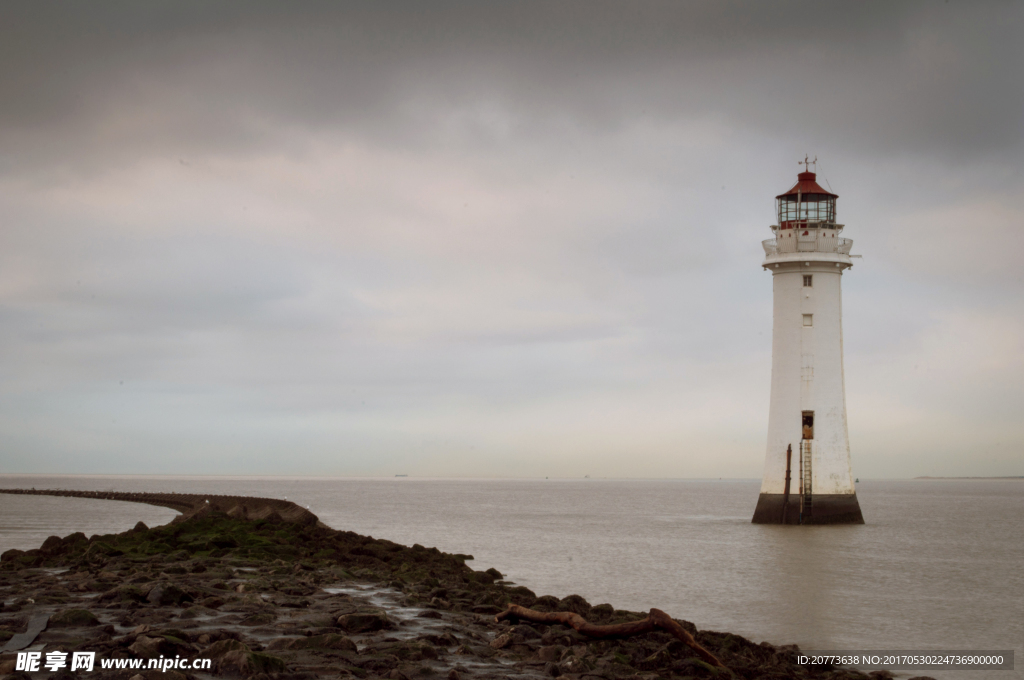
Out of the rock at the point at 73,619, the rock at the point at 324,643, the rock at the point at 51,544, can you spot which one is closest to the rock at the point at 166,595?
the rock at the point at 73,619

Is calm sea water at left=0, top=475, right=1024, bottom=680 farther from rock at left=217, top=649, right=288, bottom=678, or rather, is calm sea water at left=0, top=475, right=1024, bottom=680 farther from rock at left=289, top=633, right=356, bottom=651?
rock at left=217, top=649, right=288, bottom=678

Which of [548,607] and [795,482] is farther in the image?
[795,482]

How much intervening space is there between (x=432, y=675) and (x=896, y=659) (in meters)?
8.71

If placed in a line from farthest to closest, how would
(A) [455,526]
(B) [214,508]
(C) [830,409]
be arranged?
1. (A) [455,526]
2. (C) [830,409]
3. (B) [214,508]

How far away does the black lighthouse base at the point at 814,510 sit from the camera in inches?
1195

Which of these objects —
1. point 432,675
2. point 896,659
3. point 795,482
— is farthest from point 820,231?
point 432,675

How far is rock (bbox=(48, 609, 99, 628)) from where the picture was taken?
8.13m

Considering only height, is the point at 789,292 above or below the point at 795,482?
above

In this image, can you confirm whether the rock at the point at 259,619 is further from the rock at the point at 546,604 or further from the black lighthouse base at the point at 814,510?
the black lighthouse base at the point at 814,510

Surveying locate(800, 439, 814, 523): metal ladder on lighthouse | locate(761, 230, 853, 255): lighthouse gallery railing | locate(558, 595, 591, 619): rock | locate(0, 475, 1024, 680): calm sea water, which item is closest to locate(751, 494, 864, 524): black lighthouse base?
locate(800, 439, 814, 523): metal ladder on lighthouse

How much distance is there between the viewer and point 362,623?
941 cm

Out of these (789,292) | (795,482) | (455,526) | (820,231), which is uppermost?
(820,231)

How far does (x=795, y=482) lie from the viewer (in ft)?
101

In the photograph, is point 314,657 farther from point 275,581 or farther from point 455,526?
point 455,526
